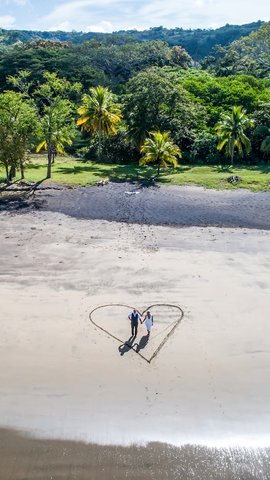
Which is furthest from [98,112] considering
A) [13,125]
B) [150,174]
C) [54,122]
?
[13,125]

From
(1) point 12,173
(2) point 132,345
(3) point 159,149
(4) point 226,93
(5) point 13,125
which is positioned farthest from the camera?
(4) point 226,93

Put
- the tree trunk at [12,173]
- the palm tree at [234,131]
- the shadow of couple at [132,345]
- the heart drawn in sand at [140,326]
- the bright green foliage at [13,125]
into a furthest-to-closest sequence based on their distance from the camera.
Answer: the palm tree at [234,131]
the tree trunk at [12,173]
the bright green foliage at [13,125]
the heart drawn in sand at [140,326]
the shadow of couple at [132,345]

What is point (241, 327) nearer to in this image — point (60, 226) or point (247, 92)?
point (60, 226)

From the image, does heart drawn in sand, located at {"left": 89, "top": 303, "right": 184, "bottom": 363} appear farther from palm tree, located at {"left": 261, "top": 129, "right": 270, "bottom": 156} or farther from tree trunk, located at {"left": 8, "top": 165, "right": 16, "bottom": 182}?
palm tree, located at {"left": 261, "top": 129, "right": 270, "bottom": 156}

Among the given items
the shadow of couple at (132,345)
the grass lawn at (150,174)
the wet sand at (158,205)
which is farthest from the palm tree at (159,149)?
the shadow of couple at (132,345)

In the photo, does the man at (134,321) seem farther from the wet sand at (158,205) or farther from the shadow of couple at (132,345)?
the wet sand at (158,205)

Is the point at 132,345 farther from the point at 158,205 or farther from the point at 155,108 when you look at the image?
the point at 155,108

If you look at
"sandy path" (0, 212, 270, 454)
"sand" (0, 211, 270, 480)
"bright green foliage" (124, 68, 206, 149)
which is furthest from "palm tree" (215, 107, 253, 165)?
"sand" (0, 211, 270, 480)
